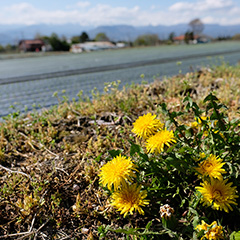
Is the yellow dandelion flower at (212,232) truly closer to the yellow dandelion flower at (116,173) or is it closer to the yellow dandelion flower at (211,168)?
the yellow dandelion flower at (211,168)

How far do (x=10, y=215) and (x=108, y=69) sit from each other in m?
3.16

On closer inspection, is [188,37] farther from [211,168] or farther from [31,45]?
[211,168]

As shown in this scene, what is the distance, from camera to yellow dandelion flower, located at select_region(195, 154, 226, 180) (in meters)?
1.34

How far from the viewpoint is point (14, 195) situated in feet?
5.91

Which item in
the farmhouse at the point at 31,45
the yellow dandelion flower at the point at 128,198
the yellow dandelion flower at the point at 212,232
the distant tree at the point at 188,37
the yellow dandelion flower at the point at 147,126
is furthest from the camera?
the farmhouse at the point at 31,45

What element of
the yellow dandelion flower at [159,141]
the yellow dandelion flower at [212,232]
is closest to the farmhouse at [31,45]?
the yellow dandelion flower at [159,141]

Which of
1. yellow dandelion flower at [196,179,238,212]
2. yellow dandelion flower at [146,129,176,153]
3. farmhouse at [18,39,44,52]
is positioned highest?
farmhouse at [18,39,44,52]

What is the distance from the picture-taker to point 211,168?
136 centimetres

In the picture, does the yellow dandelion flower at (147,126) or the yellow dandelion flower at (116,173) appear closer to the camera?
the yellow dandelion flower at (116,173)

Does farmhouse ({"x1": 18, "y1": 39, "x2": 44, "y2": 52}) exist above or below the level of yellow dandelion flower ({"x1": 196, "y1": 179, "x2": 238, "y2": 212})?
above

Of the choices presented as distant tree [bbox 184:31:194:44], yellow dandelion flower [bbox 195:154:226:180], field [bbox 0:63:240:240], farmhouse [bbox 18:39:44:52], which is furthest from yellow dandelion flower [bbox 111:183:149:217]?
farmhouse [bbox 18:39:44:52]

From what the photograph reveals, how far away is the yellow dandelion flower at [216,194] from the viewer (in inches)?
52.7

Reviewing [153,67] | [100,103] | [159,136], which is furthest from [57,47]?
[159,136]

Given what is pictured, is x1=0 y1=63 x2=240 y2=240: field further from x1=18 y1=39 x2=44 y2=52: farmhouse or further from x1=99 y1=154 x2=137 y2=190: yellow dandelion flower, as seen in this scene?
x1=18 y1=39 x2=44 y2=52: farmhouse
